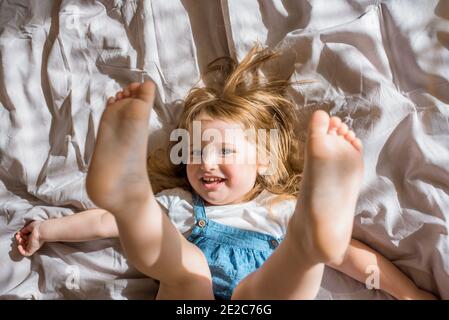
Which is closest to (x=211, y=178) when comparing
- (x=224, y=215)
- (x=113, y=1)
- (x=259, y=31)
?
(x=224, y=215)

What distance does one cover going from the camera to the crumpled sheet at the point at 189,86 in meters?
0.95

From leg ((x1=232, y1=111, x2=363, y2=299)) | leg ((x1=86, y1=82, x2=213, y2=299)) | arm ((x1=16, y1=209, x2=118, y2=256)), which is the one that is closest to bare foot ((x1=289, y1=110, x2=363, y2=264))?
leg ((x1=232, y1=111, x2=363, y2=299))

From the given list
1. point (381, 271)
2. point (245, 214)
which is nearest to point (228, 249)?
point (245, 214)

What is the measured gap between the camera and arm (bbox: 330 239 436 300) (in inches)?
36.2

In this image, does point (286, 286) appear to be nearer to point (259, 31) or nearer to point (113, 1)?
point (259, 31)

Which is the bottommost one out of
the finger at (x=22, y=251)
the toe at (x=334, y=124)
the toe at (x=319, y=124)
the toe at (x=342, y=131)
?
the finger at (x=22, y=251)

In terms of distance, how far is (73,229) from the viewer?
0.99 metres

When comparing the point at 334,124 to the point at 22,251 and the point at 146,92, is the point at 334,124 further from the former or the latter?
the point at 22,251

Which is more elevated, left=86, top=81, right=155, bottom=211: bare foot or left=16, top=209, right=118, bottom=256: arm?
left=86, top=81, right=155, bottom=211: bare foot

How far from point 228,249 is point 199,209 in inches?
3.7

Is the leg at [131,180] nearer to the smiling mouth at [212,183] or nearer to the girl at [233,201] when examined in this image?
the girl at [233,201]

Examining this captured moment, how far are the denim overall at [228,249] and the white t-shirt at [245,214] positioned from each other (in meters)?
0.01

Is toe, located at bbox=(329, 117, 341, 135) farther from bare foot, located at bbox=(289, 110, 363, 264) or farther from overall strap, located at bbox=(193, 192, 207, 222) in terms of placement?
overall strap, located at bbox=(193, 192, 207, 222)

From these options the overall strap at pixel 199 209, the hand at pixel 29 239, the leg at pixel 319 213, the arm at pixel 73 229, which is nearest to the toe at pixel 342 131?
the leg at pixel 319 213
